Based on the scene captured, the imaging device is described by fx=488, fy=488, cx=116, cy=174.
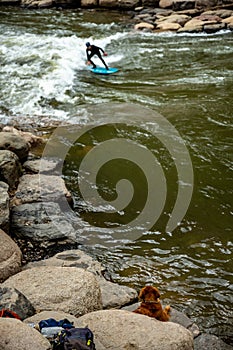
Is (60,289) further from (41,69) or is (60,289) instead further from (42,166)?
(41,69)

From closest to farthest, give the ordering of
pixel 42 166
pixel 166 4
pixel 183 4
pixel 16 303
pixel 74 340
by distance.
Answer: pixel 74 340
pixel 16 303
pixel 42 166
pixel 183 4
pixel 166 4

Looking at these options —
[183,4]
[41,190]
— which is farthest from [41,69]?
[183,4]

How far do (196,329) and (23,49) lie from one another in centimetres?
1073

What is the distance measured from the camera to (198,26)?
627 inches

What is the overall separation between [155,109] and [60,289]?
18.2 ft

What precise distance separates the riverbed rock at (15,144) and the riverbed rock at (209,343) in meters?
4.00

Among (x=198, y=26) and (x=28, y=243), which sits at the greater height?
(x=198, y=26)

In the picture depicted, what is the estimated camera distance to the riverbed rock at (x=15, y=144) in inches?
281

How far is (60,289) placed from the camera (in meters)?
4.24

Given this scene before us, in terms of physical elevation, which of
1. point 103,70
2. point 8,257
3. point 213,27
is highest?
point 213,27

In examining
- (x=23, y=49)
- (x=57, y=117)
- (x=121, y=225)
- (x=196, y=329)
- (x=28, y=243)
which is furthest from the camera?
(x=23, y=49)

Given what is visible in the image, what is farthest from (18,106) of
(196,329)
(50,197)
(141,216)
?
(196,329)

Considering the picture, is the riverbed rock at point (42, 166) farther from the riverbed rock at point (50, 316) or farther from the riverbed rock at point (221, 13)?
the riverbed rock at point (221, 13)

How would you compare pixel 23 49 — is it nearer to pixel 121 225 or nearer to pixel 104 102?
pixel 104 102
